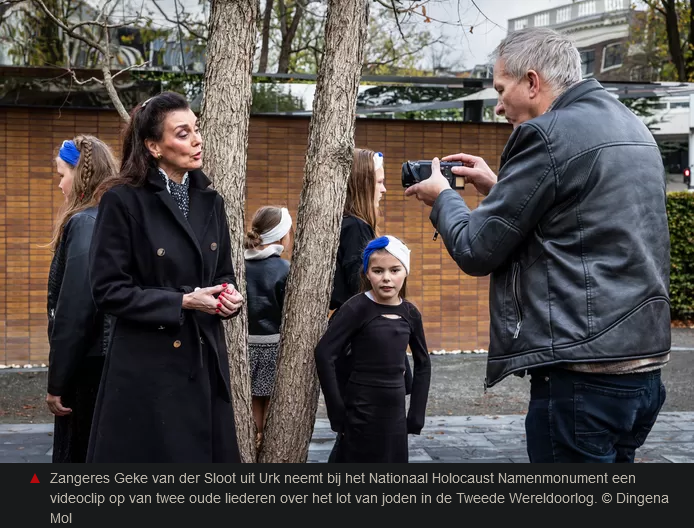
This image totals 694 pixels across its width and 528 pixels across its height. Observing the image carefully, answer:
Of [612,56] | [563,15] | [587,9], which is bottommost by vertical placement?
[612,56]

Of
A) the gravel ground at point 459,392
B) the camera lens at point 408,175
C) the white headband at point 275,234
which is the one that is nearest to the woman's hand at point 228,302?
the camera lens at point 408,175

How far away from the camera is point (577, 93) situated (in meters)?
2.78

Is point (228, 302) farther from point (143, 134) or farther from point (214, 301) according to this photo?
point (143, 134)

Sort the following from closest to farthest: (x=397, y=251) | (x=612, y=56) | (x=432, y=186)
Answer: (x=432, y=186) → (x=397, y=251) → (x=612, y=56)

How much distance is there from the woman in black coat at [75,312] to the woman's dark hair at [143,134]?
0.68m

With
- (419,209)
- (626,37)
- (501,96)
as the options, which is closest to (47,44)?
(419,209)

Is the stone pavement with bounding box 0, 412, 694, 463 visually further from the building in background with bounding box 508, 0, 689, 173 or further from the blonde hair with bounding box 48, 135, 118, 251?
the building in background with bounding box 508, 0, 689, 173

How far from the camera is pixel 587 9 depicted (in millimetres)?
21078

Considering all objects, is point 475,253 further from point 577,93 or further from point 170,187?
point 170,187

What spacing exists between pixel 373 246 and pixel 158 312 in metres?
1.78

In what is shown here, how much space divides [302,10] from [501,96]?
1041 centimetres

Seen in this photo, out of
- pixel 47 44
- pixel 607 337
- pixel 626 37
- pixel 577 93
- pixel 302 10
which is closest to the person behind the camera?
pixel 607 337

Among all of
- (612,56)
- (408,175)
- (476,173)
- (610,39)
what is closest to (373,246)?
(408,175)

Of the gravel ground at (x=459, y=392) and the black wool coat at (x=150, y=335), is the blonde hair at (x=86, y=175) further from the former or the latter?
the gravel ground at (x=459, y=392)
